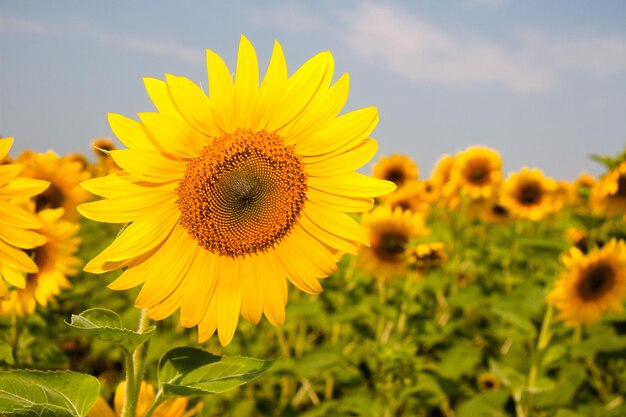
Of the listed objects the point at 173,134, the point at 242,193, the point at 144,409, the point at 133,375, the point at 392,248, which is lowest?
the point at 144,409

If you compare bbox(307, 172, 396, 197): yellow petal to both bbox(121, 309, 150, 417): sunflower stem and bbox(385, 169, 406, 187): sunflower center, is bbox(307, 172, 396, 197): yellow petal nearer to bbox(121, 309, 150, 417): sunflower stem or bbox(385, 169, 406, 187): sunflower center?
bbox(121, 309, 150, 417): sunflower stem

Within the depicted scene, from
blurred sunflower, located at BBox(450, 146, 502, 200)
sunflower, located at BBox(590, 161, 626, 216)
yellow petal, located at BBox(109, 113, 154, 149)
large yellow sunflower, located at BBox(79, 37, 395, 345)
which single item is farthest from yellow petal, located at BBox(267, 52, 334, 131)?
blurred sunflower, located at BBox(450, 146, 502, 200)

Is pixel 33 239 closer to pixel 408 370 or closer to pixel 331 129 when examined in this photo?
pixel 331 129

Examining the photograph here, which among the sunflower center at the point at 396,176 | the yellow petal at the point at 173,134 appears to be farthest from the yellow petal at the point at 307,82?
the sunflower center at the point at 396,176

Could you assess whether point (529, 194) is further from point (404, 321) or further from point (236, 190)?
point (236, 190)

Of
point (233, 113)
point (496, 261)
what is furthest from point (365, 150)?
point (496, 261)

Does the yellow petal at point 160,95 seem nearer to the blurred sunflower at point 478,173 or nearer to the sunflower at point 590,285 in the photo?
the sunflower at point 590,285

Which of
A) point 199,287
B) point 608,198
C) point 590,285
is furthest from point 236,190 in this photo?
point 608,198
